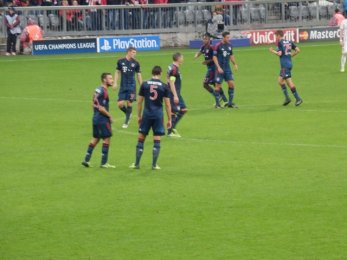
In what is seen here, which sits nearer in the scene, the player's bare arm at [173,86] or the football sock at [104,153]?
the football sock at [104,153]

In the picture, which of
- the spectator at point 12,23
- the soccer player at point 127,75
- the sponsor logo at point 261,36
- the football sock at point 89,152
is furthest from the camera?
the sponsor logo at point 261,36

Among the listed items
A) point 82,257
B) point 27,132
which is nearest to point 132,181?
point 82,257

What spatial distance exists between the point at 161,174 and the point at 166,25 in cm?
3514

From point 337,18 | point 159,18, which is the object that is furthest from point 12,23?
point 337,18

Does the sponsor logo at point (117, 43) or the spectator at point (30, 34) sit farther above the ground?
the spectator at point (30, 34)

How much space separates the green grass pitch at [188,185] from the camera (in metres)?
17.1

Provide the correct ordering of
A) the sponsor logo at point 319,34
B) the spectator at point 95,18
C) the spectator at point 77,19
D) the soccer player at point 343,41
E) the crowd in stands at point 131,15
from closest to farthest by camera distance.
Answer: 1. the soccer player at point 343,41
2. the crowd in stands at point 131,15
3. the spectator at point 77,19
4. the spectator at point 95,18
5. the sponsor logo at point 319,34

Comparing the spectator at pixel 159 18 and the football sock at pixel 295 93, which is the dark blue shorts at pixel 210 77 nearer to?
the football sock at pixel 295 93

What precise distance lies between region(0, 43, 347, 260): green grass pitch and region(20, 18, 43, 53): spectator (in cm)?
1330

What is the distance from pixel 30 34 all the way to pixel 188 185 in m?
32.1

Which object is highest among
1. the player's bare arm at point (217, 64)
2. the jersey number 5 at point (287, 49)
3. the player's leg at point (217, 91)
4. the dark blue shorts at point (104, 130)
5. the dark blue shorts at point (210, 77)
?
the jersey number 5 at point (287, 49)

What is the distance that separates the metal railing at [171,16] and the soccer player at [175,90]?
24916 mm

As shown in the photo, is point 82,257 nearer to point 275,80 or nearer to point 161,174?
point 161,174

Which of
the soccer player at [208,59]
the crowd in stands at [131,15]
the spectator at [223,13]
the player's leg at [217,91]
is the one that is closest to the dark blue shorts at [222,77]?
the player's leg at [217,91]
